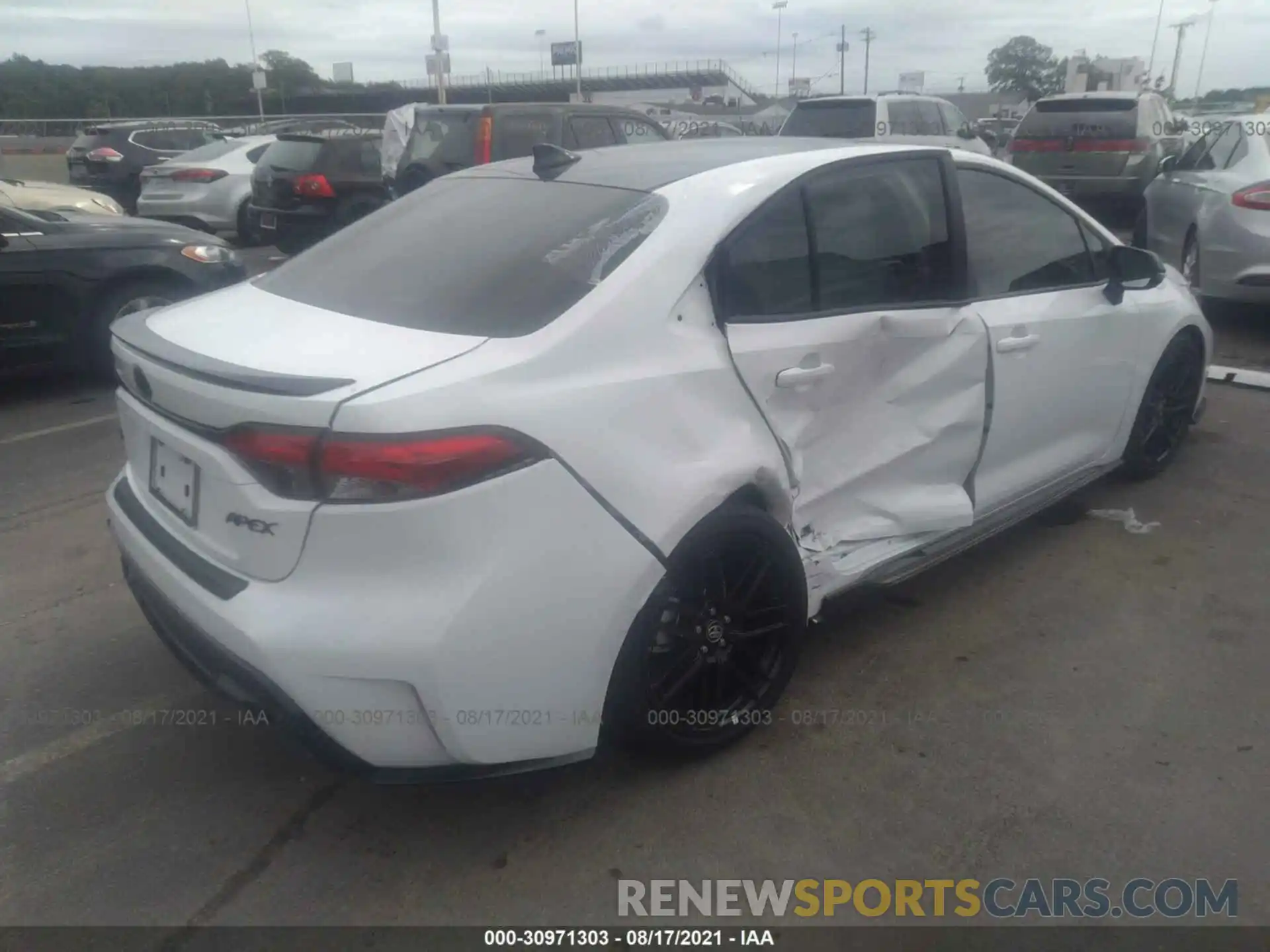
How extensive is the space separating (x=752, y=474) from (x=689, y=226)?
66 cm

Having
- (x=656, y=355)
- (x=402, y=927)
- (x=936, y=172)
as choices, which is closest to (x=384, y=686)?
(x=402, y=927)

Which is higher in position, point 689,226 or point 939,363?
point 689,226

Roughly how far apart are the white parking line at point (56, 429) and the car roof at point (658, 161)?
3.56 m

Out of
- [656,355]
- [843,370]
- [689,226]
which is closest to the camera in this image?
[656,355]

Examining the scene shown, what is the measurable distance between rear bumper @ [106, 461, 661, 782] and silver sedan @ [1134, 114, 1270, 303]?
6493 millimetres

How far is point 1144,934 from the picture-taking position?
7.59 feet

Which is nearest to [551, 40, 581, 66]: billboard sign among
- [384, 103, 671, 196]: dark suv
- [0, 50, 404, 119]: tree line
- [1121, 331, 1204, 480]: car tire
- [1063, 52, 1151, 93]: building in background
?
[0, 50, 404, 119]: tree line

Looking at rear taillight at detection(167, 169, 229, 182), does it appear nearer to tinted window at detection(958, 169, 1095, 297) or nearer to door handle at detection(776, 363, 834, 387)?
tinted window at detection(958, 169, 1095, 297)

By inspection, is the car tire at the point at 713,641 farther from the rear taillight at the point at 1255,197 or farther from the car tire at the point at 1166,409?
the rear taillight at the point at 1255,197

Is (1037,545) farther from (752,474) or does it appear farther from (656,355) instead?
(656,355)

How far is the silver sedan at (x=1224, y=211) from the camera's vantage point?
7.04 meters

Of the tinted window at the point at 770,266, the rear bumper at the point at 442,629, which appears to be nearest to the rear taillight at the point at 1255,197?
the tinted window at the point at 770,266

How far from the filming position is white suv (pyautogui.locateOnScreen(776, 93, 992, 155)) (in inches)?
550

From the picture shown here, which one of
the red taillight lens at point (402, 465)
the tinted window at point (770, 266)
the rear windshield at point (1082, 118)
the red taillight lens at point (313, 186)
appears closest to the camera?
the red taillight lens at point (402, 465)
